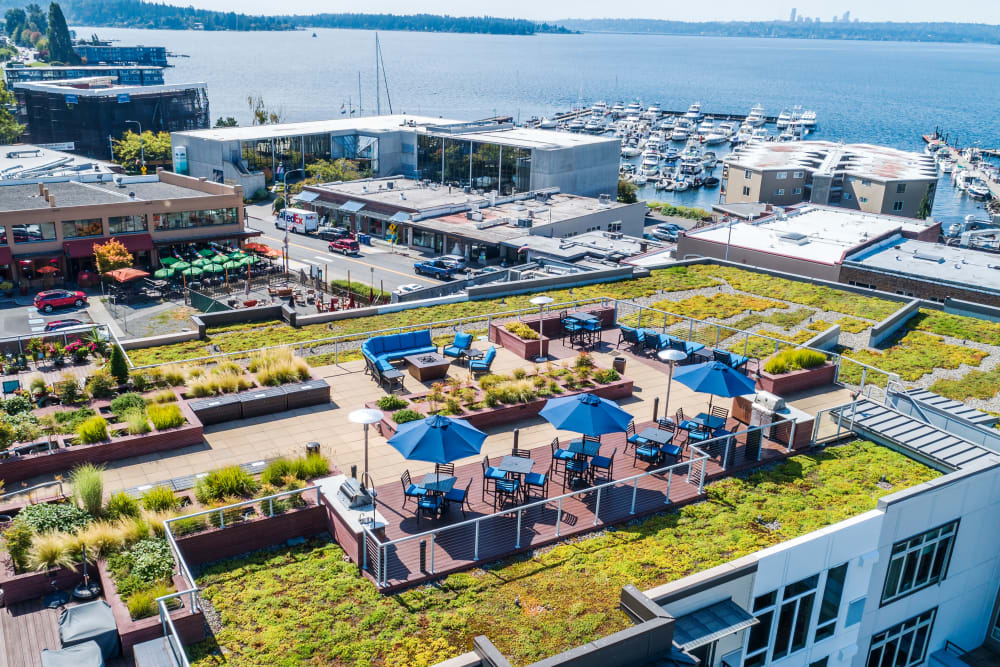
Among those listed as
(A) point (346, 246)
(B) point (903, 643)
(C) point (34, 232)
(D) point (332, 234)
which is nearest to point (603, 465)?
(B) point (903, 643)

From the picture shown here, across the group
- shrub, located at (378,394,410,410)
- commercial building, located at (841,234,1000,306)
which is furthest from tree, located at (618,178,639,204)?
shrub, located at (378,394,410,410)

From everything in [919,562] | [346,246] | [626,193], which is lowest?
[626,193]

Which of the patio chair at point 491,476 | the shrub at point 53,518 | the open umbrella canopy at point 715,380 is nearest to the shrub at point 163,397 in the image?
the shrub at point 53,518

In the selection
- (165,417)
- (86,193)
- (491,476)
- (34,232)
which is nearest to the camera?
(491,476)

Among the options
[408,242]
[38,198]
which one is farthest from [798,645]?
[38,198]

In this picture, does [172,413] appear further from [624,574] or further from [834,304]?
[834,304]

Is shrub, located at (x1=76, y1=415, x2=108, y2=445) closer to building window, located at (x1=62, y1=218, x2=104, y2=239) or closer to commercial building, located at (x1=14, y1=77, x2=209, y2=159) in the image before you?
building window, located at (x1=62, y1=218, x2=104, y2=239)

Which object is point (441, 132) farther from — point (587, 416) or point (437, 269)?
point (587, 416)
